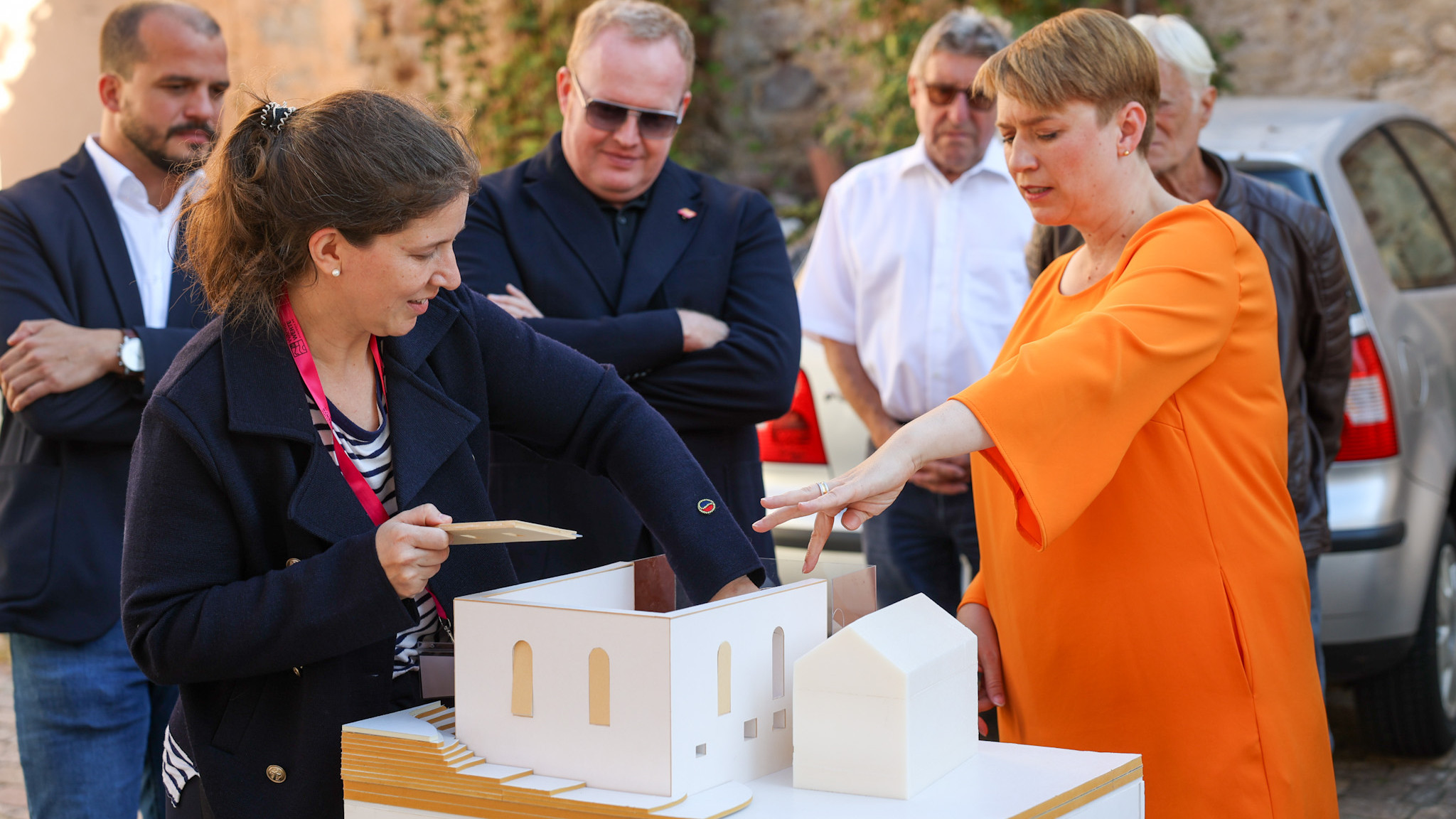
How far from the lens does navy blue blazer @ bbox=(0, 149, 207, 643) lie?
102 inches

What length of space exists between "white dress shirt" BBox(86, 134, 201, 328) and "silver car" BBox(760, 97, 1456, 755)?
6.60ft

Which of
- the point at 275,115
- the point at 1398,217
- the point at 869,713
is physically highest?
the point at 1398,217

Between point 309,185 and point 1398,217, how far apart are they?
149 inches

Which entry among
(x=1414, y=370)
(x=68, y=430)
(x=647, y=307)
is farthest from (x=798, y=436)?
(x=68, y=430)

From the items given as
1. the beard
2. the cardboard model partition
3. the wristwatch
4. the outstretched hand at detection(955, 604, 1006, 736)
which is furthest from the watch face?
the outstretched hand at detection(955, 604, 1006, 736)

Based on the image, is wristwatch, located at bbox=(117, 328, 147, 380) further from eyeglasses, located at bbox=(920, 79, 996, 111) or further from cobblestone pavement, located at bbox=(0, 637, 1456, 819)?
eyeglasses, located at bbox=(920, 79, 996, 111)

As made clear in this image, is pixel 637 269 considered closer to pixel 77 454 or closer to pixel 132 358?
pixel 132 358

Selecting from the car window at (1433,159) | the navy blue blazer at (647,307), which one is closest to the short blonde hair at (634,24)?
the navy blue blazer at (647,307)

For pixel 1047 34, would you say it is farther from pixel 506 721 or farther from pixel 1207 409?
pixel 506 721

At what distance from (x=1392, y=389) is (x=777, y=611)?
2731 mm

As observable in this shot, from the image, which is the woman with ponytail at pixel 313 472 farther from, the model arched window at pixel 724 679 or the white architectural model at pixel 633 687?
the model arched window at pixel 724 679

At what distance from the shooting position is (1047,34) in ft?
6.74

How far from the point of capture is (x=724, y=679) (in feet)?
4.84

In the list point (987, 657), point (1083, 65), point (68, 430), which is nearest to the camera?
point (1083, 65)
